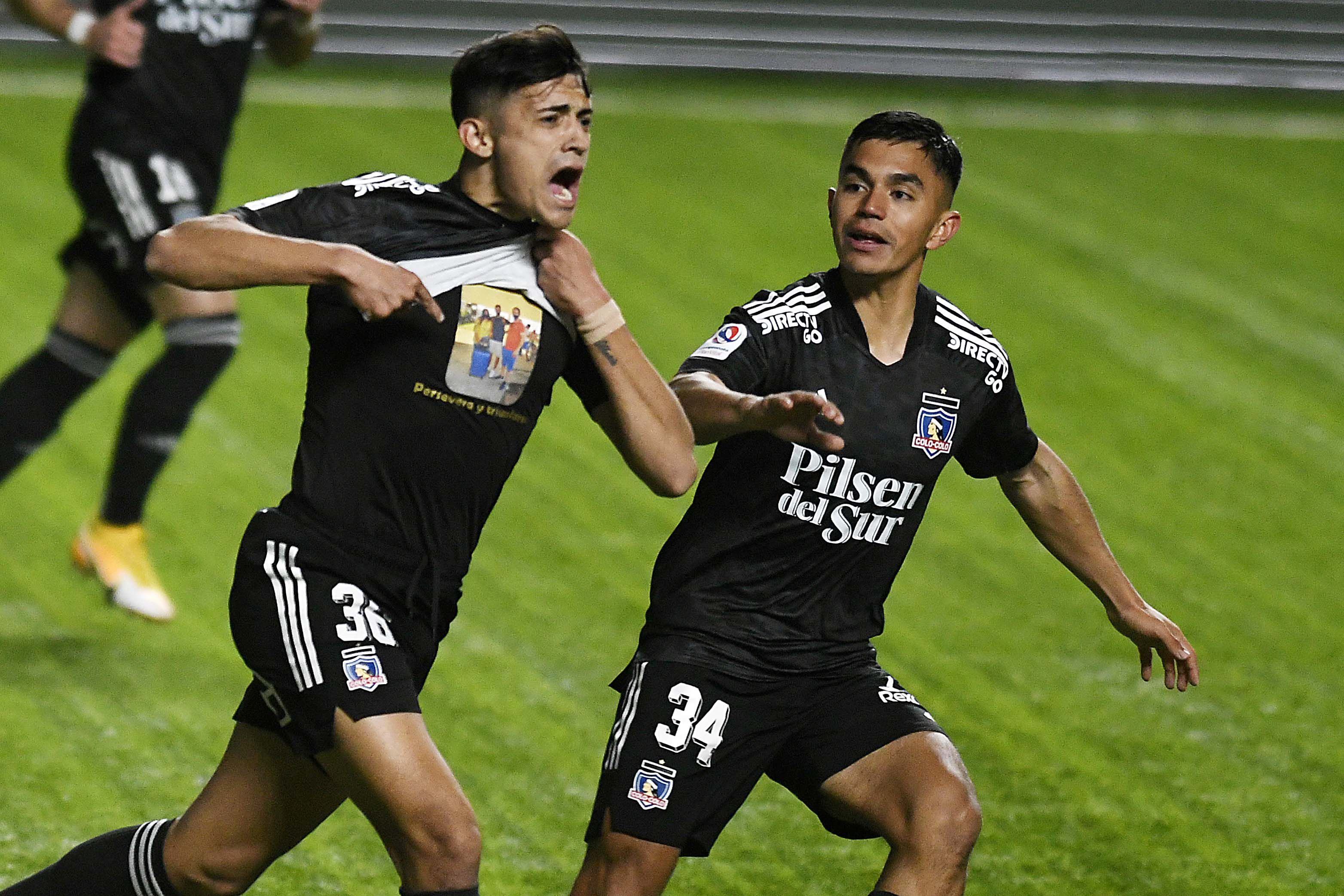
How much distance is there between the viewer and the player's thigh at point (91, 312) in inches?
225

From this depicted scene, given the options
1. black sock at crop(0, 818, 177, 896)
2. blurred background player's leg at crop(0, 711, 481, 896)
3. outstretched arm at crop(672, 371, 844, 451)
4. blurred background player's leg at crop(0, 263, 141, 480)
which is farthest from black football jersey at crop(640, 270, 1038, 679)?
blurred background player's leg at crop(0, 263, 141, 480)

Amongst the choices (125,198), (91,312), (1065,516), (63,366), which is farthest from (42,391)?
(1065,516)

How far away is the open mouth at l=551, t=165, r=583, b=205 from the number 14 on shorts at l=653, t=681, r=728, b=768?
3.04ft

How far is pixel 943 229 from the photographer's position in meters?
3.87

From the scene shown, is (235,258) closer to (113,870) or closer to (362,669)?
(362,669)

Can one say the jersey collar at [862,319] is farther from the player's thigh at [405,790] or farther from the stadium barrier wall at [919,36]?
the stadium barrier wall at [919,36]

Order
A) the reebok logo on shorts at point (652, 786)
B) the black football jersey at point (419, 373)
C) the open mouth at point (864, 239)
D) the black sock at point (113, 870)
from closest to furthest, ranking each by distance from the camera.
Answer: the black football jersey at point (419, 373) → the black sock at point (113, 870) → the reebok logo on shorts at point (652, 786) → the open mouth at point (864, 239)

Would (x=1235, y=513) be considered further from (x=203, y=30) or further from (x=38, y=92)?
(x=38, y=92)

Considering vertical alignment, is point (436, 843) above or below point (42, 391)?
above

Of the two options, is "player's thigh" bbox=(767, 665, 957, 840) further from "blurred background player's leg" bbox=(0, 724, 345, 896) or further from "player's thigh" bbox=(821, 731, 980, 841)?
"blurred background player's leg" bbox=(0, 724, 345, 896)

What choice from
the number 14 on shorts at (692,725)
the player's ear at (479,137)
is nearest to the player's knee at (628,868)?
the number 14 on shorts at (692,725)

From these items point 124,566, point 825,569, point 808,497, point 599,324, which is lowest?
point 124,566

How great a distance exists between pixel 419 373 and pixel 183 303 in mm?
2460

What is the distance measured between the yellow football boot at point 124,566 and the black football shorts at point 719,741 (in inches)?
95.3
